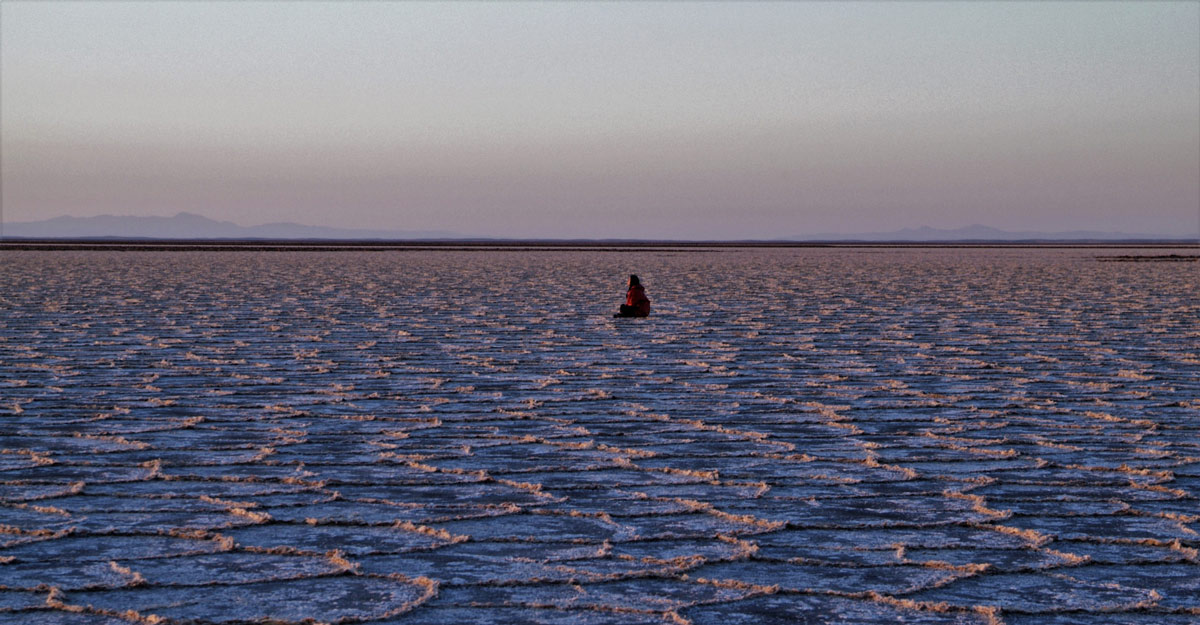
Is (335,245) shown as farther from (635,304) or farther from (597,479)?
(597,479)

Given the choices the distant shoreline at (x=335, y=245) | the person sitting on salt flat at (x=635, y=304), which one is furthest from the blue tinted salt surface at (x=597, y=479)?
the distant shoreline at (x=335, y=245)

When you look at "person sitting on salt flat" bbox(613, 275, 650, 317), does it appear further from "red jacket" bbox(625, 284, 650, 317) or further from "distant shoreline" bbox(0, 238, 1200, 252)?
"distant shoreline" bbox(0, 238, 1200, 252)

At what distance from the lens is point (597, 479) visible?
403 cm

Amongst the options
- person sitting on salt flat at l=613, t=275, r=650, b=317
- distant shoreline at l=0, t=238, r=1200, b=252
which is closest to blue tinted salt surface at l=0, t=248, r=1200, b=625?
person sitting on salt flat at l=613, t=275, r=650, b=317

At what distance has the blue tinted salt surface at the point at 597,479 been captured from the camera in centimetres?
276

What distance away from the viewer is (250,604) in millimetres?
2670

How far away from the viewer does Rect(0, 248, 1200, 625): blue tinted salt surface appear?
276 cm

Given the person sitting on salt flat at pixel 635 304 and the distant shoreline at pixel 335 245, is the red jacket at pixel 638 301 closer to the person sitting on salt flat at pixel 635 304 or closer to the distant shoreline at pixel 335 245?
the person sitting on salt flat at pixel 635 304

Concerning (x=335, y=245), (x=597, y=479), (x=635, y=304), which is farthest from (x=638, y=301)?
(x=335, y=245)

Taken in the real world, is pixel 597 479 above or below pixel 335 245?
below

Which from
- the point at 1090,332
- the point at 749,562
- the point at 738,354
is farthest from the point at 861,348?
the point at 749,562

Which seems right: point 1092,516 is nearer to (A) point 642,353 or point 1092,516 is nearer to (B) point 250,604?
(B) point 250,604

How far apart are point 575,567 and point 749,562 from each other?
1.39 feet

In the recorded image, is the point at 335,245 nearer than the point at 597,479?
No
